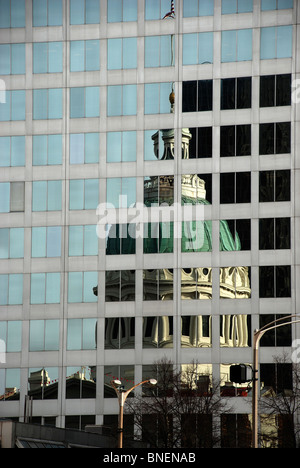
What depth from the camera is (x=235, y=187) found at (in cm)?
8131

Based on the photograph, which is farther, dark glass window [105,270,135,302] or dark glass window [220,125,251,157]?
dark glass window [105,270,135,302]

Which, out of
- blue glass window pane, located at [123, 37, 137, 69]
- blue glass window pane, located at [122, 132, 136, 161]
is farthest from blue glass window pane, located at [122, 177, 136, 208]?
blue glass window pane, located at [123, 37, 137, 69]

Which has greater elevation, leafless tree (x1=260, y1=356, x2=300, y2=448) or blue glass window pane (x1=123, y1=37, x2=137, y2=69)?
blue glass window pane (x1=123, y1=37, x2=137, y2=69)

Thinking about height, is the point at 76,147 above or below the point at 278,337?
above

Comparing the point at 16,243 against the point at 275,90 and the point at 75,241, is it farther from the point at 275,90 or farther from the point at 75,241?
the point at 275,90

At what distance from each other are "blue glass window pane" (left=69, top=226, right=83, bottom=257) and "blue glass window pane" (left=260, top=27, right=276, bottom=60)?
22254 millimetres

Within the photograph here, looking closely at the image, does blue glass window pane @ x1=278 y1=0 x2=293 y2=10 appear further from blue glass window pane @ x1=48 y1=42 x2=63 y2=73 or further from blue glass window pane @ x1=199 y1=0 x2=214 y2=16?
blue glass window pane @ x1=48 y1=42 x2=63 y2=73

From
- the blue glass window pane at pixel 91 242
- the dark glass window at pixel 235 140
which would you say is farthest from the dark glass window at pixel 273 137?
the blue glass window pane at pixel 91 242

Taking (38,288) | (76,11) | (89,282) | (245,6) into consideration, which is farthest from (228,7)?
(38,288)

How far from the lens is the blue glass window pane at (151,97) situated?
274 ft

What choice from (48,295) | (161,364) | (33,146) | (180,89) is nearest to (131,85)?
(180,89)

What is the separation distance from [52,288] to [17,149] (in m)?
13.3

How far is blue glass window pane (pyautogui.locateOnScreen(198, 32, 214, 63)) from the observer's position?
82.9 m

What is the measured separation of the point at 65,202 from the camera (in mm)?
83875
